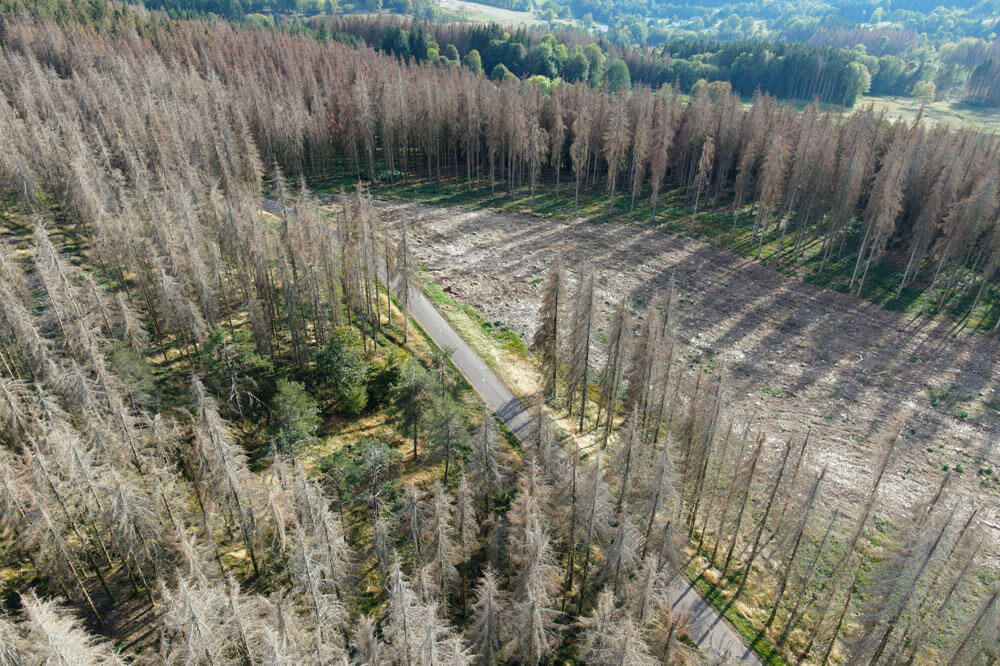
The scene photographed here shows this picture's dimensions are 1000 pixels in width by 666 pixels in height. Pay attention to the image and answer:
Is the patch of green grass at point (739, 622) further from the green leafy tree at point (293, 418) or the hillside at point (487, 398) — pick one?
the green leafy tree at point (293, 418)

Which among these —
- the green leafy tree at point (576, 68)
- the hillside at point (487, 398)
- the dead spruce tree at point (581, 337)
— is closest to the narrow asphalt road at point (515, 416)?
the hillside at point (487, 398)

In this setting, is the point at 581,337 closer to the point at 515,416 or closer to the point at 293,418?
the point at 515,416

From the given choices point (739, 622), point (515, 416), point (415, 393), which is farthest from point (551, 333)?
point (739, 622)

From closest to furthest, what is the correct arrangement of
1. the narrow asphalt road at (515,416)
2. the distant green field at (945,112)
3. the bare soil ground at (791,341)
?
1. the narrow asphalt road at (515,416)
2. the bare soil ground at (791,341)
3. the distant green field at (945,112)

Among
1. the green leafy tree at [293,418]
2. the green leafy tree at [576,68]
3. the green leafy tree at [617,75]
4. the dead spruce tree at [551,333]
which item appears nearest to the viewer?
the green leafy tree at [293,418]

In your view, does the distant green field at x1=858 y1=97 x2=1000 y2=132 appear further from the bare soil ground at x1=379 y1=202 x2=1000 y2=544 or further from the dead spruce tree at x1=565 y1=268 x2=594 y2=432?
the dead spruce tree at x1=565 y1=268 x2=594 y2=432

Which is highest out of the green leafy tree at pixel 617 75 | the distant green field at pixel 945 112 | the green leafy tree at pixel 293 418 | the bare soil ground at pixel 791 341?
the green leafy tree at pixel 617 75

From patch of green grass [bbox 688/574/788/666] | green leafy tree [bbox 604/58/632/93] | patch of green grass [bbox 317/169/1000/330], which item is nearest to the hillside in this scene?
patch of green grass [bbox 688/574/788/666]

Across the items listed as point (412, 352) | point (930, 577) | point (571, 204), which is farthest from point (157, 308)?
point (571, 204)
